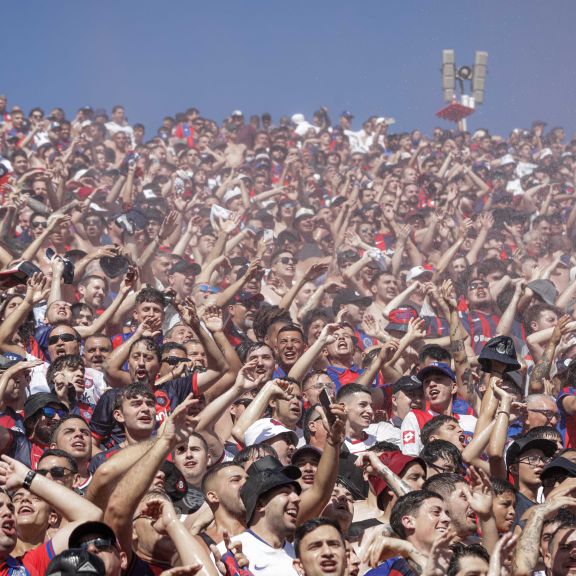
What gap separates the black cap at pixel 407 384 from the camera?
29.2ft

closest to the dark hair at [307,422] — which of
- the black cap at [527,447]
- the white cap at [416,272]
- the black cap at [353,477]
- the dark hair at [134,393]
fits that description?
the black cap at [353,477]

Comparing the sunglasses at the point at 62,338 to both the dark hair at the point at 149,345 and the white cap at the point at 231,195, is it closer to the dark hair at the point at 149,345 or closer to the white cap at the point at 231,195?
the dark hair at the point at 149,345

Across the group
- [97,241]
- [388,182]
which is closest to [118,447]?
[97,241]

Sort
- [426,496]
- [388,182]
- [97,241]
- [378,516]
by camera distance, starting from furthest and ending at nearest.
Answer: [388,182]
[97,241]
[378,516]
[426,496]

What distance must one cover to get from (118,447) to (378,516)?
1.87 metres

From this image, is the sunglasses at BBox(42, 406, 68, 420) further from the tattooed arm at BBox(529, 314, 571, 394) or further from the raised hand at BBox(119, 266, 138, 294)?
the tattooed arm at BBox(529, 314, 571, 394)

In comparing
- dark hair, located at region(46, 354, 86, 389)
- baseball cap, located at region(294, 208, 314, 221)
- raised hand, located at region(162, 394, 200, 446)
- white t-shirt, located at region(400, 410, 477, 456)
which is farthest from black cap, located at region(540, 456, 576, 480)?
baseball cap, located at region(294, 208, 314, 221)

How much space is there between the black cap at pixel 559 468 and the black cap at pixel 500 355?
4.55 feet

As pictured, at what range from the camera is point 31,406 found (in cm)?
758

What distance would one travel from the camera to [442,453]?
7.24 meters

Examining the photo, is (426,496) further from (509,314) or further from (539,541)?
(509,314)

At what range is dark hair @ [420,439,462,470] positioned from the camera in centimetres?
723

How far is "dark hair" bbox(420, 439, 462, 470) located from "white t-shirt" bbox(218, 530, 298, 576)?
5.31ft

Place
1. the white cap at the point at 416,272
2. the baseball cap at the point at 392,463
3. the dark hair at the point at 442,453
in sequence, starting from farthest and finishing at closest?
the white cap at the point at 416,272
the dark hair at the point at 442,453
the baseball cap at the point at 392,463
